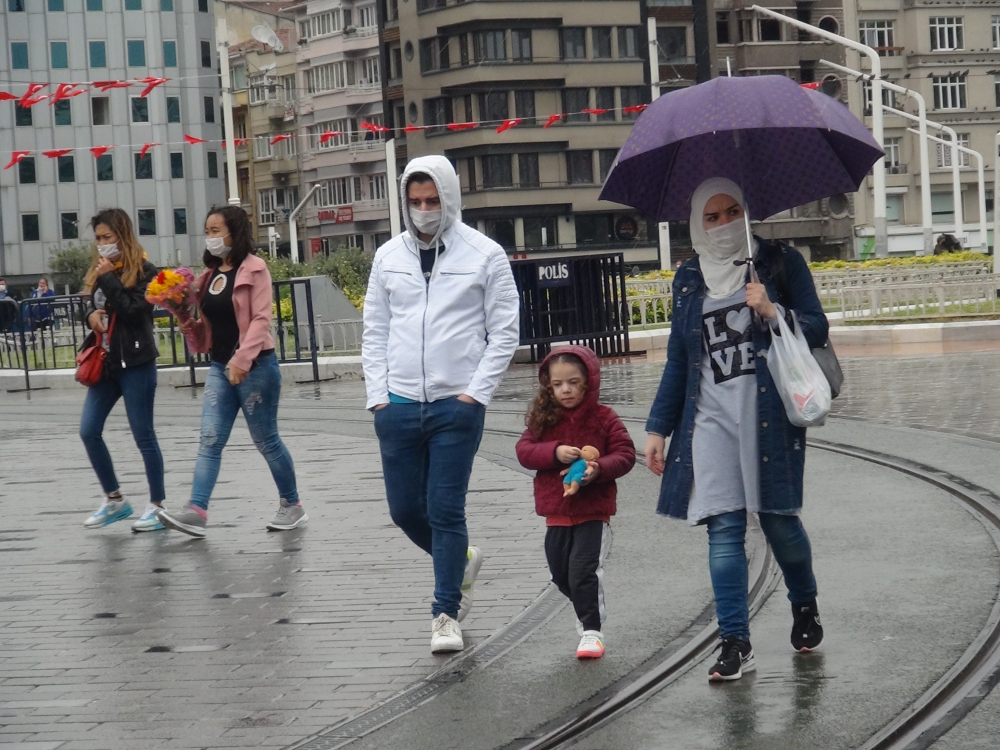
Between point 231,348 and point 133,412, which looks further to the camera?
point 133,412

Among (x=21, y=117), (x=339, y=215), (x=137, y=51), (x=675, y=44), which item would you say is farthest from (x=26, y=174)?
Result: (x=675, y=44)

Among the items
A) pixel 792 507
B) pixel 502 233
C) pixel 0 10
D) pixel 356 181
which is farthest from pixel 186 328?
pixel 356 181

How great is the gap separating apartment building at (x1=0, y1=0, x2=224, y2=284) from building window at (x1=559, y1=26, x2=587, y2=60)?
1880 centimetres

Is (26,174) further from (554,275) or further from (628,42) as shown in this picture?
(554,275)

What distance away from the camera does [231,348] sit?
9289 millimetres

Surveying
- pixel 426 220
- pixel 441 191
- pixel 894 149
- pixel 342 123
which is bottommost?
pixel 426 220

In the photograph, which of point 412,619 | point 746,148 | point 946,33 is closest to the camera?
point 746,148

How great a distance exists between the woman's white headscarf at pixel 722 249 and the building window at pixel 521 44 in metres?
79.5

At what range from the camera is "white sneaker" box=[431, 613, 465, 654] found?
622cm

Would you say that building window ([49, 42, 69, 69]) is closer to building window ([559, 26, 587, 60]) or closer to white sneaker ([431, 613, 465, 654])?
building window ([559, 26, 587, 60])

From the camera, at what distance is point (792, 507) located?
5.59 m

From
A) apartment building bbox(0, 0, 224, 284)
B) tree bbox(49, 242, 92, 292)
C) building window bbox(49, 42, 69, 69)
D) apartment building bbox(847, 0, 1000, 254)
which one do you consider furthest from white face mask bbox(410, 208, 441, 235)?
building window bbox(49, 42, 69, 69)

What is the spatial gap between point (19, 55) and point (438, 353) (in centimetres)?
8203

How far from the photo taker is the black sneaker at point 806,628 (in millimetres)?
5883
